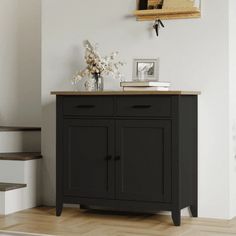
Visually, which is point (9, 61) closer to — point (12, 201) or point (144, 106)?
point (12, 201)

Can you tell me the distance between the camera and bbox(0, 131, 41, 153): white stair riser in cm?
554

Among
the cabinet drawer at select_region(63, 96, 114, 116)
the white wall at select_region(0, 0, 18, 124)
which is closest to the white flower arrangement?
the cabinet drawer at select_region(63, 96, 114, 116)

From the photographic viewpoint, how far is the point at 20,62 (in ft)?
20.6

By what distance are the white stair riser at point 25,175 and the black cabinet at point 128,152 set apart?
0.40 meters

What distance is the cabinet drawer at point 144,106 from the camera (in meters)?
4.51

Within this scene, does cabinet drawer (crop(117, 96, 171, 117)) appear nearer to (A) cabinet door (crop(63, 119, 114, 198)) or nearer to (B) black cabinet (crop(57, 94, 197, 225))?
(B) black cabinet (crop(57, 94, 197, 225))

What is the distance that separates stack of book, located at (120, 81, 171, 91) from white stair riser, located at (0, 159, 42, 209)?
1.07 meters

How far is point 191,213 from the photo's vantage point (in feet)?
15.9

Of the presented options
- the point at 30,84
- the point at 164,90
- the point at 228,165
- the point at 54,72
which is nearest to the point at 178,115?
the point at 164,90

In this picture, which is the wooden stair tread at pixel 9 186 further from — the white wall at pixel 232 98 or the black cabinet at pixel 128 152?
the white wall at pixel 232 98

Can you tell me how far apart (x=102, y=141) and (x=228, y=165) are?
0.92 m

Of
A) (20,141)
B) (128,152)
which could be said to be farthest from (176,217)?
(20,141)

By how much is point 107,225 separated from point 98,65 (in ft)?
3.93

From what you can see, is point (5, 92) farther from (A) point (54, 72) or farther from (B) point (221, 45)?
(B) point (221, 45)
